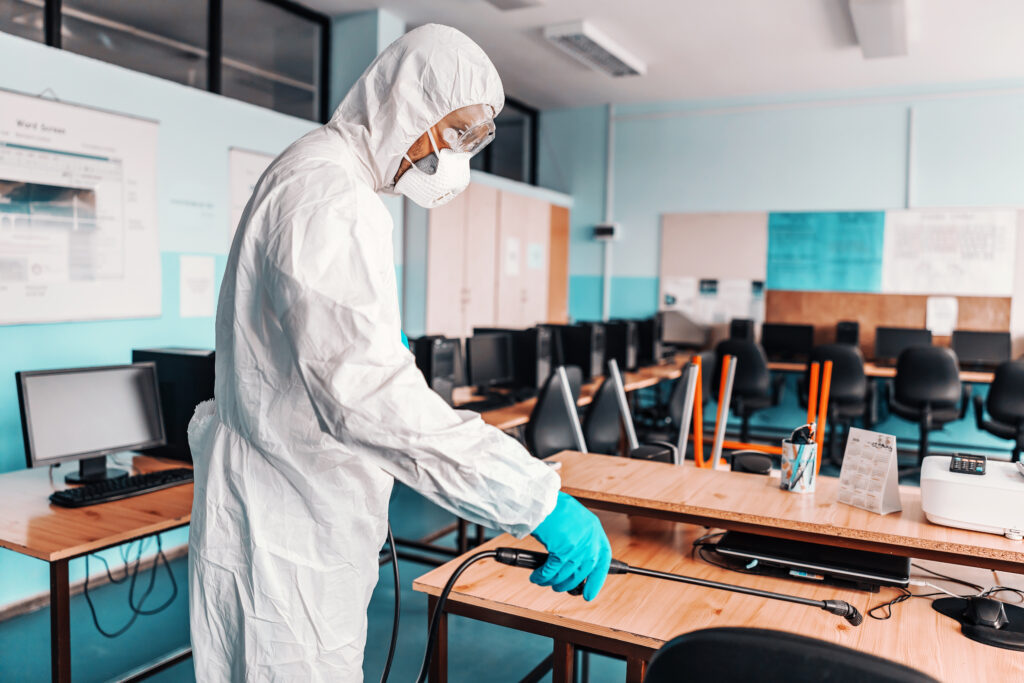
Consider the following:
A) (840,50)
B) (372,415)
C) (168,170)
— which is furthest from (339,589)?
(840,50)

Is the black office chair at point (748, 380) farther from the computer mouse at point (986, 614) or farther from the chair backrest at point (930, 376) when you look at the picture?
the computer mouse at point (986, 614)

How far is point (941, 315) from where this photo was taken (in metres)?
6.14

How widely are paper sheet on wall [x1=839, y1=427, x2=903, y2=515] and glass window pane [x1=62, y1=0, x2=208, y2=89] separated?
11.3 ft

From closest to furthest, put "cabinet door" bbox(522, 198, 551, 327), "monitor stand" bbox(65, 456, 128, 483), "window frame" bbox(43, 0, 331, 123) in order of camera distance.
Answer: "monitor stand" bbox(65, 456, 128, 483), "window frame" bbox(43, 0, 331, 123), "cabinet door" bbox(522, 198, 551, 327)

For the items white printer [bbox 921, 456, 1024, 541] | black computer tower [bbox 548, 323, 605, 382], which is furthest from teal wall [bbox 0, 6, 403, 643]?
white printer [bbox 921, 456, 1024, 541]

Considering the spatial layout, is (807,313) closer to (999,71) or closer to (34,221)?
Result: (999,71)

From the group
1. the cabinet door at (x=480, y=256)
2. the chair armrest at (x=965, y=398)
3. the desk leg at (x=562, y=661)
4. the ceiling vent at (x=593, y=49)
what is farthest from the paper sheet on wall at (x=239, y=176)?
the chair armrest at (x=965, y=398)

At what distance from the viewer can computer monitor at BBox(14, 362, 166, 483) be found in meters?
2.30

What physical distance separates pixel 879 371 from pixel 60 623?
5.38 metres

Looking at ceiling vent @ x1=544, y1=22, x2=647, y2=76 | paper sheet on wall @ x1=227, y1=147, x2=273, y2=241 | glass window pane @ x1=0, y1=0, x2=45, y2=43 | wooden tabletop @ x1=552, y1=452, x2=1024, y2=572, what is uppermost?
ceiling vent @ x1=544, y1=22, x2=647, y2=76

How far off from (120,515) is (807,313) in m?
5.75

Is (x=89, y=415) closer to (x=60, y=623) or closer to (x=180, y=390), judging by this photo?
(x=180, y=390)

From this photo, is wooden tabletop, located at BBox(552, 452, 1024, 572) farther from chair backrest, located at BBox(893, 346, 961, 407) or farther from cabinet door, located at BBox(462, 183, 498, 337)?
cabinet door, located at BBox(462, 183, 498, 337)

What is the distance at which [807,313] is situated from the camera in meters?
6.55
